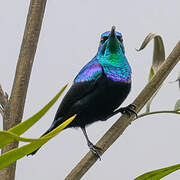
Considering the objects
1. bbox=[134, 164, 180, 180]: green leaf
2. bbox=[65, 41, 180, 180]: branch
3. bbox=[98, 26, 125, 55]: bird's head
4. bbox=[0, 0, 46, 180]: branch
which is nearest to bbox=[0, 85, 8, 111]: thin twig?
bbox=[0, 0, 46, 180]: branch

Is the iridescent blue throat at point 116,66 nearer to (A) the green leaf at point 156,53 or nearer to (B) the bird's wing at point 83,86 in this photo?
(B) the bird's wing at point 83,86

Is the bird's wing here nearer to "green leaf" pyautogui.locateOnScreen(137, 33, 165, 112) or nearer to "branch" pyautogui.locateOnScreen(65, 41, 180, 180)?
"green leaf" pyautogui.locateOnScreen(137, 33, 165, 112)

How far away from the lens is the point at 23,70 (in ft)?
2.64

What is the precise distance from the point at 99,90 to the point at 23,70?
429mm

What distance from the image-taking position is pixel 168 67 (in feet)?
2.54

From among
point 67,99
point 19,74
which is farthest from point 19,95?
point 67,99

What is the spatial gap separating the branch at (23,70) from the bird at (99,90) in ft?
1.24

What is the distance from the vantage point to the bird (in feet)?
3.92

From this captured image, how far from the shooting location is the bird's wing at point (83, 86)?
1.20m

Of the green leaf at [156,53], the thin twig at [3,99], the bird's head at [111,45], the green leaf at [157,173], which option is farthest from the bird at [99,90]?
the green leaf at [157,173]

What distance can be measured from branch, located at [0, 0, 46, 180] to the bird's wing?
0.38 m

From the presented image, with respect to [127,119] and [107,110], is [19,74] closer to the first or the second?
[127,119]

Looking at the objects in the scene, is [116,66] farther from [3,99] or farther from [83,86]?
[3,99]

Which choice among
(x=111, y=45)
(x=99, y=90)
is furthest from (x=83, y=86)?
(x=111, y=45)
